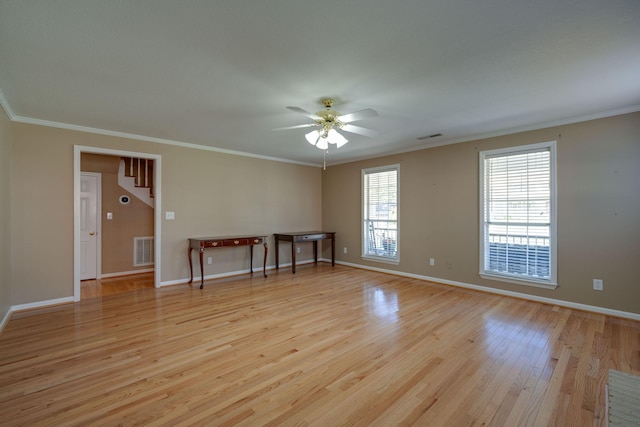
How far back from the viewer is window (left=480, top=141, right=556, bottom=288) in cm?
391

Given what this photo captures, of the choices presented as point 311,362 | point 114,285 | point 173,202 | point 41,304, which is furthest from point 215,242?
point 311,362

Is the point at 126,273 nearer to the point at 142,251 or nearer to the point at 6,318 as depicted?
the point at 142,251

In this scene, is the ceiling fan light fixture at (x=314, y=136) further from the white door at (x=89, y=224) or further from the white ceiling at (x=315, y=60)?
the white door at (x=89, y=224)

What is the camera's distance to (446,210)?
4.94m

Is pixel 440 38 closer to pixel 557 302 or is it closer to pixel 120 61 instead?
pixel 120 61

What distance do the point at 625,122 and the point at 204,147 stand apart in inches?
235

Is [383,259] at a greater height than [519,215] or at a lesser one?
lesser

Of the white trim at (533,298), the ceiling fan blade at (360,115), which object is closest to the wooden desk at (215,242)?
the white trim at (533,298)

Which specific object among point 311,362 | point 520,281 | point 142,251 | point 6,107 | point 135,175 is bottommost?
point 311,362

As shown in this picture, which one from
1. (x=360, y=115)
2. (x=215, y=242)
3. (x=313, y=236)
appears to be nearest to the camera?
(x=360, y=115)

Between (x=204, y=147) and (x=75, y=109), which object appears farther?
(x=204, y=147)

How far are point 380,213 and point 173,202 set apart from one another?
390 centimetres

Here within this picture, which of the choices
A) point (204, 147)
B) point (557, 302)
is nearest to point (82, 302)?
point (204, 147)

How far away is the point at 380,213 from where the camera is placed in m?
5.97
